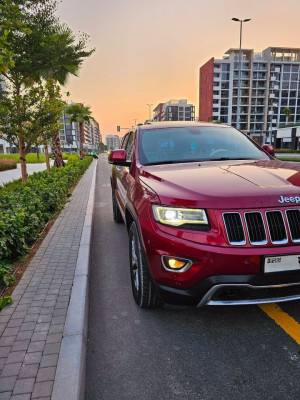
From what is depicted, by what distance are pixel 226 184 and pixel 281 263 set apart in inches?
28.7

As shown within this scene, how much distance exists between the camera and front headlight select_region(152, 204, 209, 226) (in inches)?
90.7

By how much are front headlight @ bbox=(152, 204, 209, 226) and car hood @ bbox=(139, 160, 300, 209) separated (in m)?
0.05

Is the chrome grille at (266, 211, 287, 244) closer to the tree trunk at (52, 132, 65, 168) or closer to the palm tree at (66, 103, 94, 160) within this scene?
the tree trunk at (52, 132, 65, 168)

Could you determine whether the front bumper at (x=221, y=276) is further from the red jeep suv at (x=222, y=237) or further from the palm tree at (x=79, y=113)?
the palm tree at (x=79, y=113)

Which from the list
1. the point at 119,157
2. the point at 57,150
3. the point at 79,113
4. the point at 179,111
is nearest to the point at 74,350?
the point at 119,157

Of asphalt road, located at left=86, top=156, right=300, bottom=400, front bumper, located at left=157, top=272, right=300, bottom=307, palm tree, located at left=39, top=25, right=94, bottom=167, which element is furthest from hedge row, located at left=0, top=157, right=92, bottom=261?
palm tree, located at left=39, top=25, right=94, bottom=167

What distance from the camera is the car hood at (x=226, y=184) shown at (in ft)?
7.44

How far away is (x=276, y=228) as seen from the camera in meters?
2.23

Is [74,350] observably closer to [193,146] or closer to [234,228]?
[234,228]

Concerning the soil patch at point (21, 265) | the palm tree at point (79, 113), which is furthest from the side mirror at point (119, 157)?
the palm tree at point (79, 113)

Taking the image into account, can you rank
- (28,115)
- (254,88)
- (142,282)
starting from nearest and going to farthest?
(142,282), (28,115), (254,88)

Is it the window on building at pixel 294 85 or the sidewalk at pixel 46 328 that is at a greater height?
the window on building at pixel 294 85

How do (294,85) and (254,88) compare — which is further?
(294,85)

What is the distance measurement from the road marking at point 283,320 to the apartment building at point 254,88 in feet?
273
